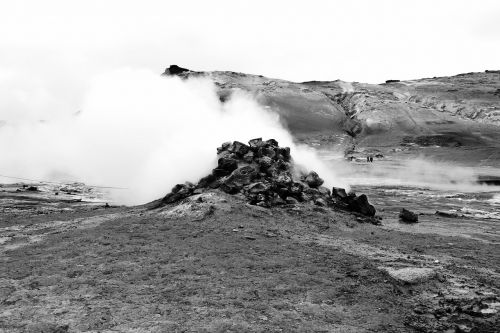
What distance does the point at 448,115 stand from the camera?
63.3m

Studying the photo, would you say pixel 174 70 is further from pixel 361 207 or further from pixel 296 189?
pixel 361 207

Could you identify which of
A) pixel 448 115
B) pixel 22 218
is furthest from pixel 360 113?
pixel 22 218

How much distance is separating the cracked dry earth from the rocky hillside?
1744 inches

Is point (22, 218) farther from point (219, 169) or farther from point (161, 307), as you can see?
point (161, 307)

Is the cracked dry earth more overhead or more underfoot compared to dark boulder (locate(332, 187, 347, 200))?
more underfoot

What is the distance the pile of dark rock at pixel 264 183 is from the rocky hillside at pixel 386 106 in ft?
130

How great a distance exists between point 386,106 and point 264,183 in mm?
52749

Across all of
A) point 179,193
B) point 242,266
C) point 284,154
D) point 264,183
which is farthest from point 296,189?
point 242,266

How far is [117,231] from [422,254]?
342 inches

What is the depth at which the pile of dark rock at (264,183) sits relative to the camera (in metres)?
16.9

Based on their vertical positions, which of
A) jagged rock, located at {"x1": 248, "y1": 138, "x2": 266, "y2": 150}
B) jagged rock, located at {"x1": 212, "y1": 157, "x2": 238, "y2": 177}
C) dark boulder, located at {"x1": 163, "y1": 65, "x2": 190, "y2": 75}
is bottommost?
jagged rock, located at {"x1": 212, "y1": 157, "x2": 238, "y2": 177}

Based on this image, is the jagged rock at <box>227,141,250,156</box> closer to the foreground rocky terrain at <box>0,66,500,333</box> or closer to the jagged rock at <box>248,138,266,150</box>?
the foreground rocky terrain at <box>0,66,500,333</box>

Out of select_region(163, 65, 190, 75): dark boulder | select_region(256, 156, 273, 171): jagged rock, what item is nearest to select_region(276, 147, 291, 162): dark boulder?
select_region(256, 156, 273, 171): jagged rock

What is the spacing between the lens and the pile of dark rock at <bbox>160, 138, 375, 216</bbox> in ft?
55.5
